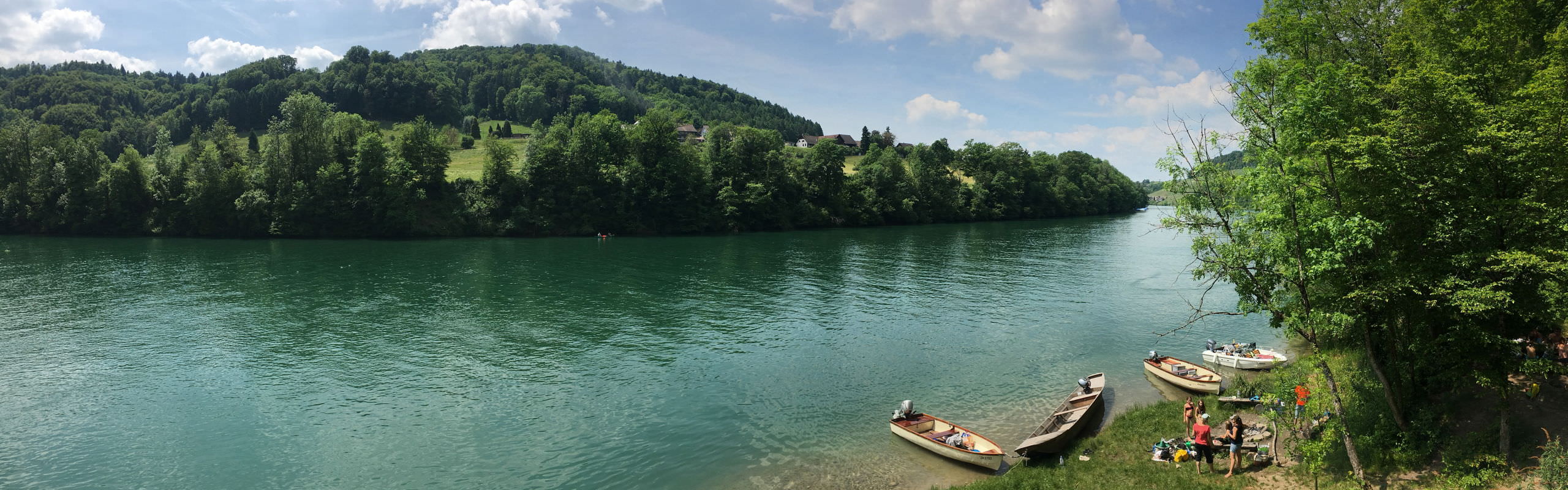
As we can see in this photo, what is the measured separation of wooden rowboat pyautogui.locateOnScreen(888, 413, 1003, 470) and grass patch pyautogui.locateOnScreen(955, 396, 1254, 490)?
1003 millimetres

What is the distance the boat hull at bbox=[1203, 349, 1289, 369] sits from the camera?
33.4 metres

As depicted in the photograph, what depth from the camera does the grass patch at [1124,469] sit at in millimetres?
19703

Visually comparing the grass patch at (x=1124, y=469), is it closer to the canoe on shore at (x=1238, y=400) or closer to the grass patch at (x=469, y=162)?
the canoe on shore at (x=1238, y=400)

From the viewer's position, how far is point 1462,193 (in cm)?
1588

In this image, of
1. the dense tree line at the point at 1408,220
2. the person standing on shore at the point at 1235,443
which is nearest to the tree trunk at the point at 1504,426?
the dense tree line at the point at 1408,220

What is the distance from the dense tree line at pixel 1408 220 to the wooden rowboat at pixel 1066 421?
283 inches

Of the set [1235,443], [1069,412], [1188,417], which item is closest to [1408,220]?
[1235,443]

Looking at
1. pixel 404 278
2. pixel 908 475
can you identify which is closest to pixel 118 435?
pixel 908 475

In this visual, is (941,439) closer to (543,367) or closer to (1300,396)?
(1300,396)

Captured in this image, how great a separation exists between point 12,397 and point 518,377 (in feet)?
65.0

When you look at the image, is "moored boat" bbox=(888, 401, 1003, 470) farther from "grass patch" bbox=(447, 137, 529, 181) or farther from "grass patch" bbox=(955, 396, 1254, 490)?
"grass patch" bbox=(447, 137, 529, 181)

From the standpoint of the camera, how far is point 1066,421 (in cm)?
2477

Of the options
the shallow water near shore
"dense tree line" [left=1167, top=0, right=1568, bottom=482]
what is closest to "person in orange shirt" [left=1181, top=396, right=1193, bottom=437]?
the shallow water near shore

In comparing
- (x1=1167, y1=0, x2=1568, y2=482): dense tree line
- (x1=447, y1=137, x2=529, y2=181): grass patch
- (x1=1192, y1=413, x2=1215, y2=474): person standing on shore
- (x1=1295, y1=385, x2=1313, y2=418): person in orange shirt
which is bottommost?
(x1=1192, y1=413, x2=1215, y2=474): person standing on shore
